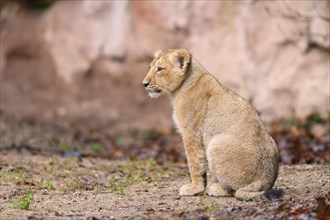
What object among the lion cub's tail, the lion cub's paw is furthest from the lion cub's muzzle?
the lion cub's tail

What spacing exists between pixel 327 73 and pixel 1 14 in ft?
24.5

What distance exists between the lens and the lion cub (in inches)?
341

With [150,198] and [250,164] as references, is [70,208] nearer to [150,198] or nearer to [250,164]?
[150,198]

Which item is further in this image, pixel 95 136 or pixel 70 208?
pixel 95 136

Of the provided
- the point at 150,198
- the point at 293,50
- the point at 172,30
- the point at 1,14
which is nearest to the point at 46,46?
the point at 1,14

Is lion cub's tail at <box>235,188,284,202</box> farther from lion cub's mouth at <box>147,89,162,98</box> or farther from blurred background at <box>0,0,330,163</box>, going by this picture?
blurred background at <box>0,0,330,163</box>

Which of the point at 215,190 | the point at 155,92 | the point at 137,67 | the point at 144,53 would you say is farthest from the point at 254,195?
the point at 137,67

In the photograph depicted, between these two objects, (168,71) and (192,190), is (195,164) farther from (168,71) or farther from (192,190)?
(168,71)

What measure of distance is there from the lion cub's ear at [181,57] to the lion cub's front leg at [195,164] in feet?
2.57

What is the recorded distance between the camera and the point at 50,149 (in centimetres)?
1329

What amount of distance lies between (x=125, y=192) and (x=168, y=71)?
4.79ft

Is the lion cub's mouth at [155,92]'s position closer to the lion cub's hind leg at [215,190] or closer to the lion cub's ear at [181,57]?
the lion cub's ear at [181,57]

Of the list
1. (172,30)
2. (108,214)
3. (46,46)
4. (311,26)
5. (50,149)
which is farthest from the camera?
(46,46)

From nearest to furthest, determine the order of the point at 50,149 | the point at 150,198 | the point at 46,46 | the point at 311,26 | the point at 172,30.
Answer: the point at 150,198 < the point at 50,149 < the point at 311,26 < the point at 172,30 < the point at 46,46
